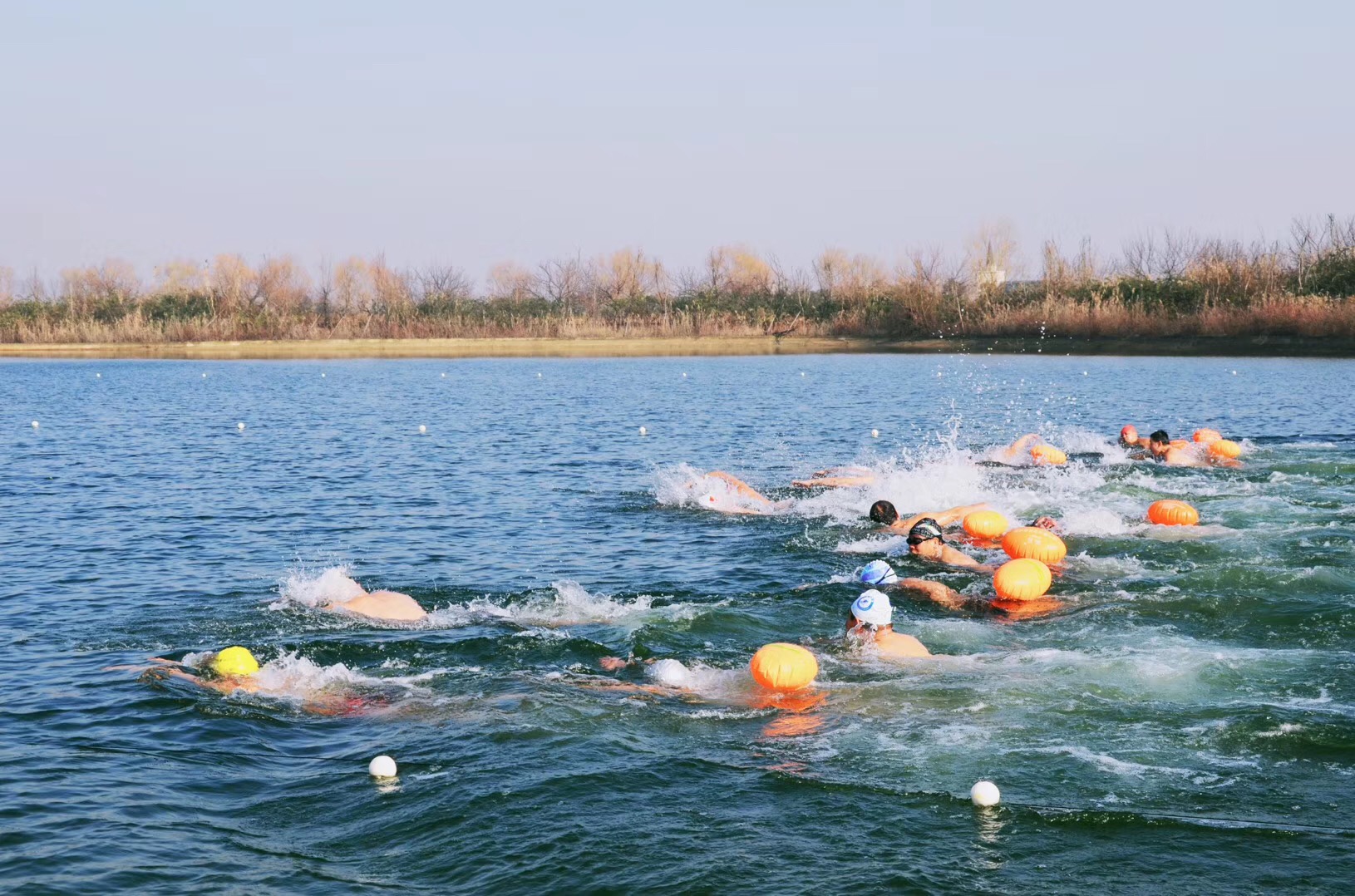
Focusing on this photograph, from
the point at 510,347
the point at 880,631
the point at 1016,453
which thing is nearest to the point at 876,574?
the point at 880,631

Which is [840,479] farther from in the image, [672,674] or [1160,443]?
[672,674]

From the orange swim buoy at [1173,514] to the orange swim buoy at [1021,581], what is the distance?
4.91 m

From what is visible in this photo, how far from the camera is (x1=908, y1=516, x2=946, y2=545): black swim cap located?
16.1 metres

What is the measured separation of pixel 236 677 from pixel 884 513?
9.67 metres

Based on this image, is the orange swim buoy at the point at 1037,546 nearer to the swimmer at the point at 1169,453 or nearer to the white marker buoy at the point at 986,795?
the white marker buoy at the point at 986,795

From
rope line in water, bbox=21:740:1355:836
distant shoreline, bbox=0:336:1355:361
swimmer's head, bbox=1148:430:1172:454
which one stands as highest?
distant shoreline, bbox=0:336:1355:361

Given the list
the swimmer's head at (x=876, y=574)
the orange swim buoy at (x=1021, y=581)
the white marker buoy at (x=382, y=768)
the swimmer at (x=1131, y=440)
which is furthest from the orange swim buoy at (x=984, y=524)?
the swimmer at (x=1131, y=440)

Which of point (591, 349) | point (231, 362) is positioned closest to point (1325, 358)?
point (591, 349)

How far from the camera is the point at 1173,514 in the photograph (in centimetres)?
1802

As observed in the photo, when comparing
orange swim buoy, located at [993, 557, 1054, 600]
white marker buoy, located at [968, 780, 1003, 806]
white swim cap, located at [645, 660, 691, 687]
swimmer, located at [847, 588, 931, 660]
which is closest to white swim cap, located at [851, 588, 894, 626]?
swimmer, located at [847, 588, 931, 660]

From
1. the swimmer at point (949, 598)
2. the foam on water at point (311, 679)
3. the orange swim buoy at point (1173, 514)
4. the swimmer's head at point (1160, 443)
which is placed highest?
the swimmer's head at point (1160, 443)

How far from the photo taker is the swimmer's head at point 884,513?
1808 centimetres

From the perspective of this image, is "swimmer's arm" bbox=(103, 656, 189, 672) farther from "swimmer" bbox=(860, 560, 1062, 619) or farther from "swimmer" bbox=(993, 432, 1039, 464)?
"swimmer" bbox=(993, 432, 1039, 464)

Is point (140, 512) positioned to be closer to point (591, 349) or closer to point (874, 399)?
point (874, 399)
